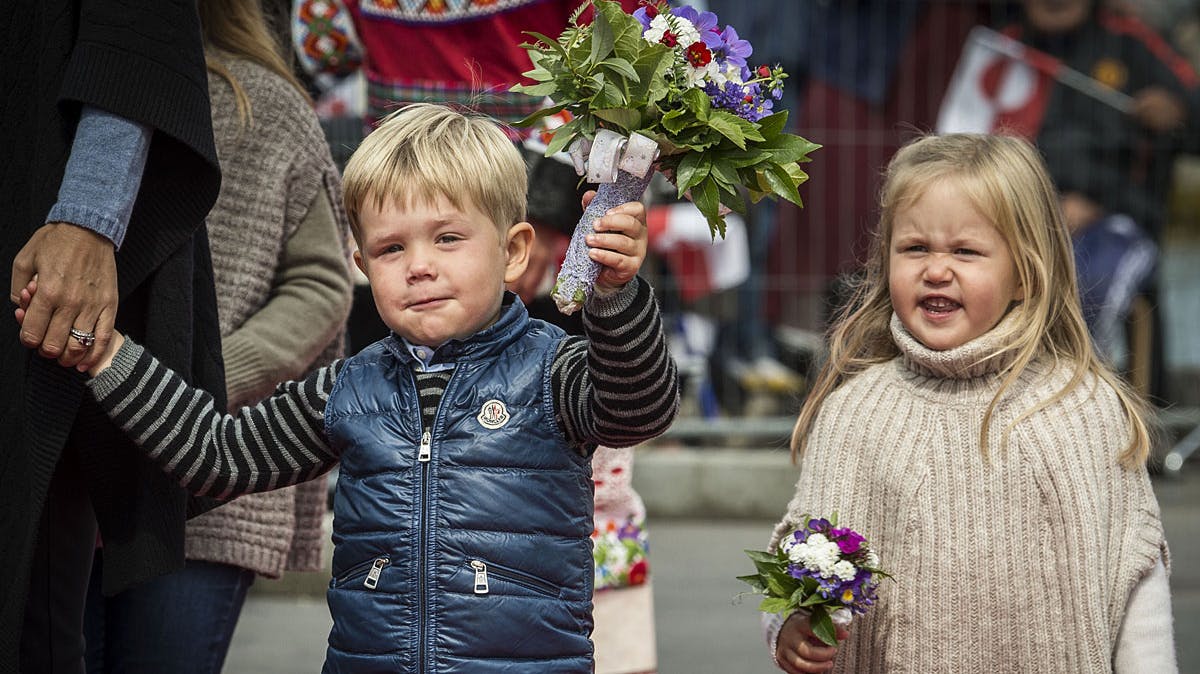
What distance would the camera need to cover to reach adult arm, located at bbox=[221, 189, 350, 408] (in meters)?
3.44

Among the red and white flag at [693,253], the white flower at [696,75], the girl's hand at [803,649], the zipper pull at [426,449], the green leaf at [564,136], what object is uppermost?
the red and white flag at [693,253]

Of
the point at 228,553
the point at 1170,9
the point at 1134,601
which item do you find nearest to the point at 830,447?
the point at 1134,601

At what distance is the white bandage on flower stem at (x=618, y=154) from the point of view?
99.7 inches

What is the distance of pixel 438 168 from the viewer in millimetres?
2801

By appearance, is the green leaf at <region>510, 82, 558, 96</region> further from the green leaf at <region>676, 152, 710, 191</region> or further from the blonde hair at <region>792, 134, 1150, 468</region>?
the blonde hair at <region>792, 134, 1150, 468</region>

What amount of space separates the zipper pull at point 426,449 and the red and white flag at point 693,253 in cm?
575

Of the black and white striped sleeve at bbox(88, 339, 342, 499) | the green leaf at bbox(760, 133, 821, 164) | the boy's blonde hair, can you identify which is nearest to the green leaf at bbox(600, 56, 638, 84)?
the green leaf at bbox(760, 133, 821, 164)

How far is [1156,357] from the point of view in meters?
8.70

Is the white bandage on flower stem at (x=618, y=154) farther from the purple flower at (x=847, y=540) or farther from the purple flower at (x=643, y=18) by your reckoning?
the purple flower at (x=847, y=540)

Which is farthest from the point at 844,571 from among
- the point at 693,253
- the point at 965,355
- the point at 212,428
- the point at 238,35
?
the point at 693,253

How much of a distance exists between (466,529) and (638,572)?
4.53ft

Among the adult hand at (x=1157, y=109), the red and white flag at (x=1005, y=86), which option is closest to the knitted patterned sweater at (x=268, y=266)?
the red and white flag at (x=1005, y=86)

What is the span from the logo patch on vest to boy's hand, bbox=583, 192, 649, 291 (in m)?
0.33

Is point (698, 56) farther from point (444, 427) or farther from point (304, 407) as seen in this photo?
point (304, 407)
